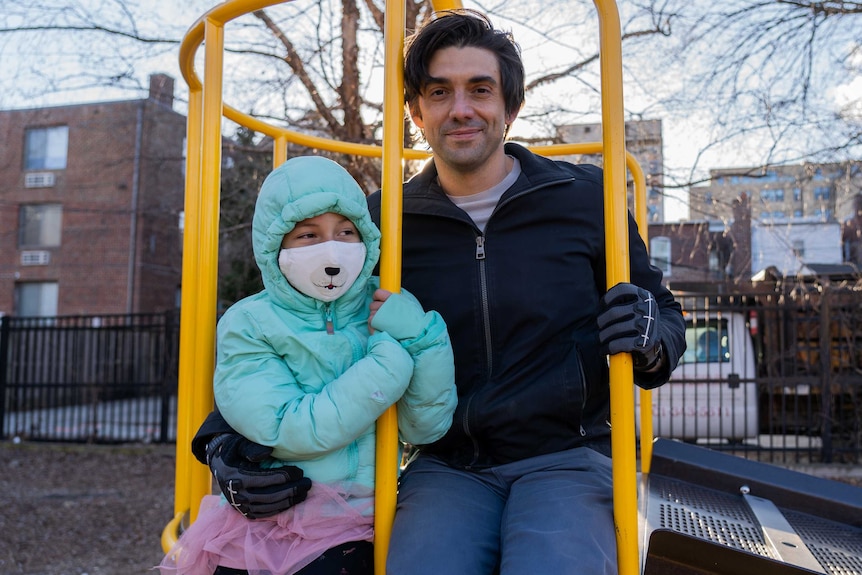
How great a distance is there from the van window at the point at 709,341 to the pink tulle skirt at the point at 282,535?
685cm

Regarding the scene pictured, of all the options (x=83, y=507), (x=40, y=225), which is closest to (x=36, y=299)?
(x=40, y=225)

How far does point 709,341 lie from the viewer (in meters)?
8.02

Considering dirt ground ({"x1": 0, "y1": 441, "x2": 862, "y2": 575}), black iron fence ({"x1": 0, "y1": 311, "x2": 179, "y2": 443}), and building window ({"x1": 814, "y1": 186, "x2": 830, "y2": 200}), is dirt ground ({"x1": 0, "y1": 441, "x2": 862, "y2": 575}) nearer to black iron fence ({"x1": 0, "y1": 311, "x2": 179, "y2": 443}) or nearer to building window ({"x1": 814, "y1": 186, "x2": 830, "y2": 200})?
black iron fence ({"x1": 0, "y1": 311, "x2": 179, "y2": 443})

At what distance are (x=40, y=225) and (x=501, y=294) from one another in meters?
23.5

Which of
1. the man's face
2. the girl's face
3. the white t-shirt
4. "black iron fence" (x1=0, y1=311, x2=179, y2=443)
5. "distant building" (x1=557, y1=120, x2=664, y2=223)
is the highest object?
"distant building" (x1=557, y1=120, x2=664, y2=223)

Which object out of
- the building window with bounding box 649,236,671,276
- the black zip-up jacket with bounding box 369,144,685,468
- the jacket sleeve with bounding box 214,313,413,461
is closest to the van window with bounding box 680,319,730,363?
the building window with bounding box 649,236,671,276

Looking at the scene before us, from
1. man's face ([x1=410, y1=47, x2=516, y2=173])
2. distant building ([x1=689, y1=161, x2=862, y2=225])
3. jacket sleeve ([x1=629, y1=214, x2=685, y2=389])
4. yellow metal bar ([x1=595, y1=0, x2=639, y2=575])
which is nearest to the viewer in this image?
yellow metal bar ([x1=595, y1=0, x2=639, y2=575])

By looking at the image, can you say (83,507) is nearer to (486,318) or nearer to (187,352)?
(187,352)

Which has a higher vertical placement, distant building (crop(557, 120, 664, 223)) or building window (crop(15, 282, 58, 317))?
distant building (crop(557, 120, 664, 223))

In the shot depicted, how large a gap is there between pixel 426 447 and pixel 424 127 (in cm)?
84

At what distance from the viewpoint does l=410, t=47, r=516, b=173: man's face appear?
1.82 metres

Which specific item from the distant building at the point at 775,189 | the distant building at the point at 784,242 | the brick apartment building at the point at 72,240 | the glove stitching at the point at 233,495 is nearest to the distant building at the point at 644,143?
the distant building at the point at 775,189

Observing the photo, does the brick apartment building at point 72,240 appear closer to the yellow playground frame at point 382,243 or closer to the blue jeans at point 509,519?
the yellow playground frame at point 382,243

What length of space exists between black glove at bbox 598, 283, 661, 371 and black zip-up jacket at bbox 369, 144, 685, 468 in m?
0.25
